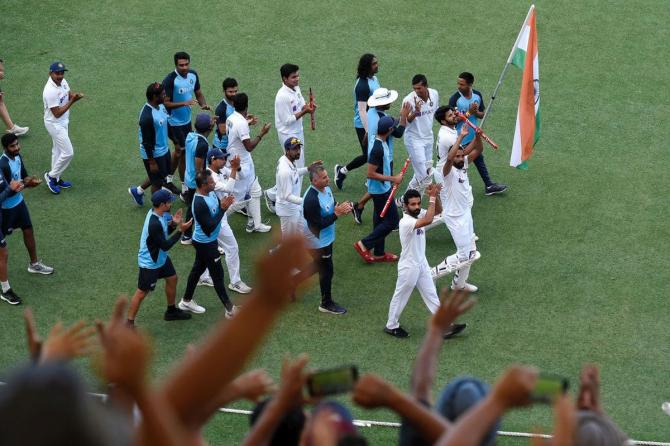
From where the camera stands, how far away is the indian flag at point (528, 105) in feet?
41.3

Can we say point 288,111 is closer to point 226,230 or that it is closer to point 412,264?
point 226,230

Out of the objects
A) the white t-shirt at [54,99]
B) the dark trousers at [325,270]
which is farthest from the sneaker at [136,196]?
the dark trousers at [325,270]

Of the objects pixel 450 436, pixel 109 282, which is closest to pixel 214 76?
pixel 109 282

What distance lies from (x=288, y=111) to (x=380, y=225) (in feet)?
7.16

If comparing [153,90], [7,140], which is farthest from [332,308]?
[7,140]

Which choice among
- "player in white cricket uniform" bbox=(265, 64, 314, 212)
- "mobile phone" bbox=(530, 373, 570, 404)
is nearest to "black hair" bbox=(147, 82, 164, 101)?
"player in white cricket uniform" bbox=(265, 64, 314, 212)

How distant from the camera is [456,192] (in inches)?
454

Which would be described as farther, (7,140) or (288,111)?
(288,111)

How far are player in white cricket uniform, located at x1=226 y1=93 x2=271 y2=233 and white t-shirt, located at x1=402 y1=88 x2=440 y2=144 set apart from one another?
1978mm

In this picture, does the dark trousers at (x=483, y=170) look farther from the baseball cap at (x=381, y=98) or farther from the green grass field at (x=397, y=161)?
the baseball cap at (x=381, y=98)

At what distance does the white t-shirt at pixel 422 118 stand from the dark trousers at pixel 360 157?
0.66 meters

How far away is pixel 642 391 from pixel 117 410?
826cm

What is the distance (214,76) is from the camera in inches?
639

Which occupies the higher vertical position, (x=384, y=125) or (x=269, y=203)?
(x=384, y=125)
